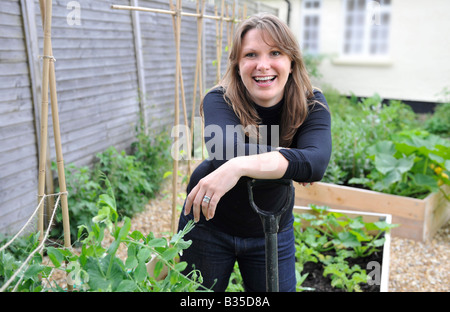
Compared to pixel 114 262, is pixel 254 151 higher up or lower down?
higher up

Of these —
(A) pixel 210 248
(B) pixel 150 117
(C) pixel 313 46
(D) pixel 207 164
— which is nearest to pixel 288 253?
(A) pixel 210 248

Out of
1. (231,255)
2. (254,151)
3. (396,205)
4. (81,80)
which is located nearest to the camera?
(254,151)

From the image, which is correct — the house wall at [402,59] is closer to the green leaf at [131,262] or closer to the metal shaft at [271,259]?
the metal shaft at [271,259]

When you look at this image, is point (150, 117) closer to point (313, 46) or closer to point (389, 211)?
point (389, 211)

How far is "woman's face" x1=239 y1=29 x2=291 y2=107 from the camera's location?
52.4 inches

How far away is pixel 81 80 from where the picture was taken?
11.6 ft

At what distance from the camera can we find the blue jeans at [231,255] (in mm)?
1518

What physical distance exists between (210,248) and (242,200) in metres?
0.23

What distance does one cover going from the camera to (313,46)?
33.8 ft

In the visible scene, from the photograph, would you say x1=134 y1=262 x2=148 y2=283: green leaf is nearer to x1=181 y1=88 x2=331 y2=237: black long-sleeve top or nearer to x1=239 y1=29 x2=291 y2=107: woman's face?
x1=181 y1=88 x2=331 y2=237: black long-sleeve top

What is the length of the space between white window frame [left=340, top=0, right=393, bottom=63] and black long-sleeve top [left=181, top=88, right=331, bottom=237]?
332 inches

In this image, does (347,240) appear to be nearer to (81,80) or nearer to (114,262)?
(114,262)

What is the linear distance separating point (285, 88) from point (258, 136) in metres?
0.20

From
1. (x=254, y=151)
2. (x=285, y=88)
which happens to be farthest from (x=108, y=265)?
(x=285, y=88)
